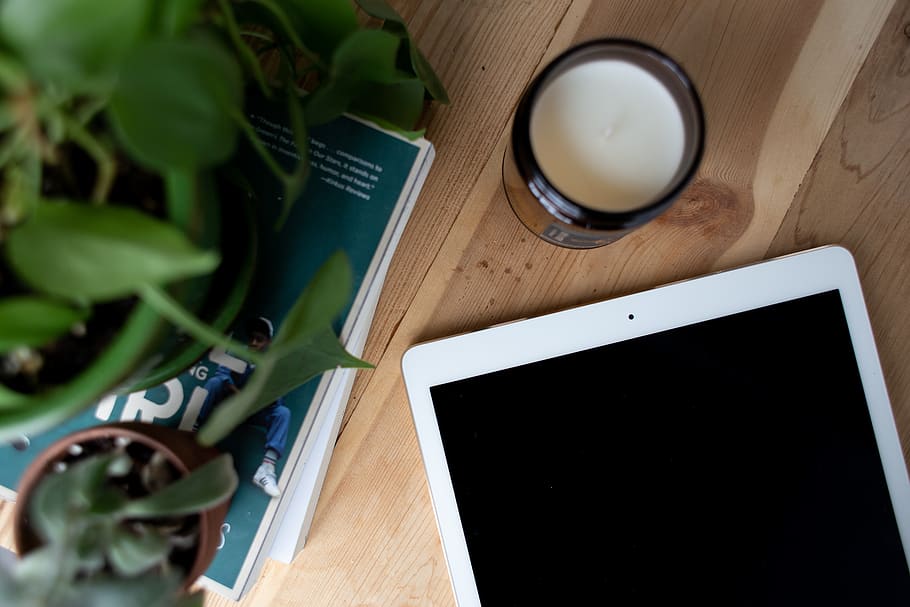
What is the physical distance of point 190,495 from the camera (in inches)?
9.7

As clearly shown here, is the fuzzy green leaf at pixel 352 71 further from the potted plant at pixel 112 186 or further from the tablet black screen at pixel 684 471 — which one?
the tablet black screen at pixel 684 471

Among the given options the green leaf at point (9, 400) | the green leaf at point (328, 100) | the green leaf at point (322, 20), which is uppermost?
the green leaf at point (322, 20)

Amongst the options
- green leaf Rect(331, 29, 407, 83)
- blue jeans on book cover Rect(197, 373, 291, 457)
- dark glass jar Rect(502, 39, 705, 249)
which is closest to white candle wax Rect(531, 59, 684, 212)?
dark glass jar Rect(502, 39, 705, 249)

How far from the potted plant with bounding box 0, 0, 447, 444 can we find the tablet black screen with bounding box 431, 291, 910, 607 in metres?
0.22

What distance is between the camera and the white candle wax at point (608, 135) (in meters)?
0.38

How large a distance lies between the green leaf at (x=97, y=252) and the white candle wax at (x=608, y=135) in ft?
0.81

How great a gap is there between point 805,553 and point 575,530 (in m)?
0.17

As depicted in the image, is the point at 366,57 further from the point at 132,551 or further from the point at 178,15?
the point at 132,551

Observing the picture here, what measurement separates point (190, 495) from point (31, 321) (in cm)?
9

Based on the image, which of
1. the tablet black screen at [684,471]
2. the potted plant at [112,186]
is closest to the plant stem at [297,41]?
the potted plant at [112,186]

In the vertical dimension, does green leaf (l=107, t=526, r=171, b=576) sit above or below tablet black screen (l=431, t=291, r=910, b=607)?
below

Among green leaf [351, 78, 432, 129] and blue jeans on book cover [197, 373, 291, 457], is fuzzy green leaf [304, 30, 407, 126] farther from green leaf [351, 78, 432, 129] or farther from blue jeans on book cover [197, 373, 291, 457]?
blue jeans on book cover [197, 373, 291, 457]

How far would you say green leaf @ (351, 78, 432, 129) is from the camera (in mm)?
344

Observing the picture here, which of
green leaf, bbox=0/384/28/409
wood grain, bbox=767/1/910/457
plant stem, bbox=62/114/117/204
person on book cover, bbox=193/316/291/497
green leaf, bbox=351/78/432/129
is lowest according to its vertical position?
green leaf, bbox=0/384/28/409
